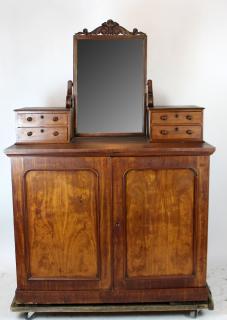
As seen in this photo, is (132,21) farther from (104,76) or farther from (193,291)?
(193,291)

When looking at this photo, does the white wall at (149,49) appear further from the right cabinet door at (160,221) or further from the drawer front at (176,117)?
A: the right cabinet door at (160,221)

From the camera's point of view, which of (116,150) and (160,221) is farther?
(160,221)

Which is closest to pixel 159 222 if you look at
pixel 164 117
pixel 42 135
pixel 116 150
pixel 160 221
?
pixel 160 221

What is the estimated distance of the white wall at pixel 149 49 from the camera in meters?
3.18

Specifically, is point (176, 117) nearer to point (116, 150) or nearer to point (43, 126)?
point (116, 150)

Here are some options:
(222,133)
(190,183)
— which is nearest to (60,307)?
(190,183)

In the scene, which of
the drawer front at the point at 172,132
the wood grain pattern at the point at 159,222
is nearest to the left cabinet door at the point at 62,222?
the wood grain pattern at the point at 159,222

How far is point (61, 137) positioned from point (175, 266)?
100 cm

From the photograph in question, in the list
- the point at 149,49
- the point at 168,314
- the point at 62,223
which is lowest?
the point at 168,314

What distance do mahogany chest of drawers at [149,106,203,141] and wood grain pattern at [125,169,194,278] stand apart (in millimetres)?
253

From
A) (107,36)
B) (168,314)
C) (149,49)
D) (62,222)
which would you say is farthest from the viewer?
(149,49)

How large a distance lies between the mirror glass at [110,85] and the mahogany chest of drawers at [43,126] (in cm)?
21

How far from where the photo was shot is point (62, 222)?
262 cm

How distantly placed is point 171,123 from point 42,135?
76cm
